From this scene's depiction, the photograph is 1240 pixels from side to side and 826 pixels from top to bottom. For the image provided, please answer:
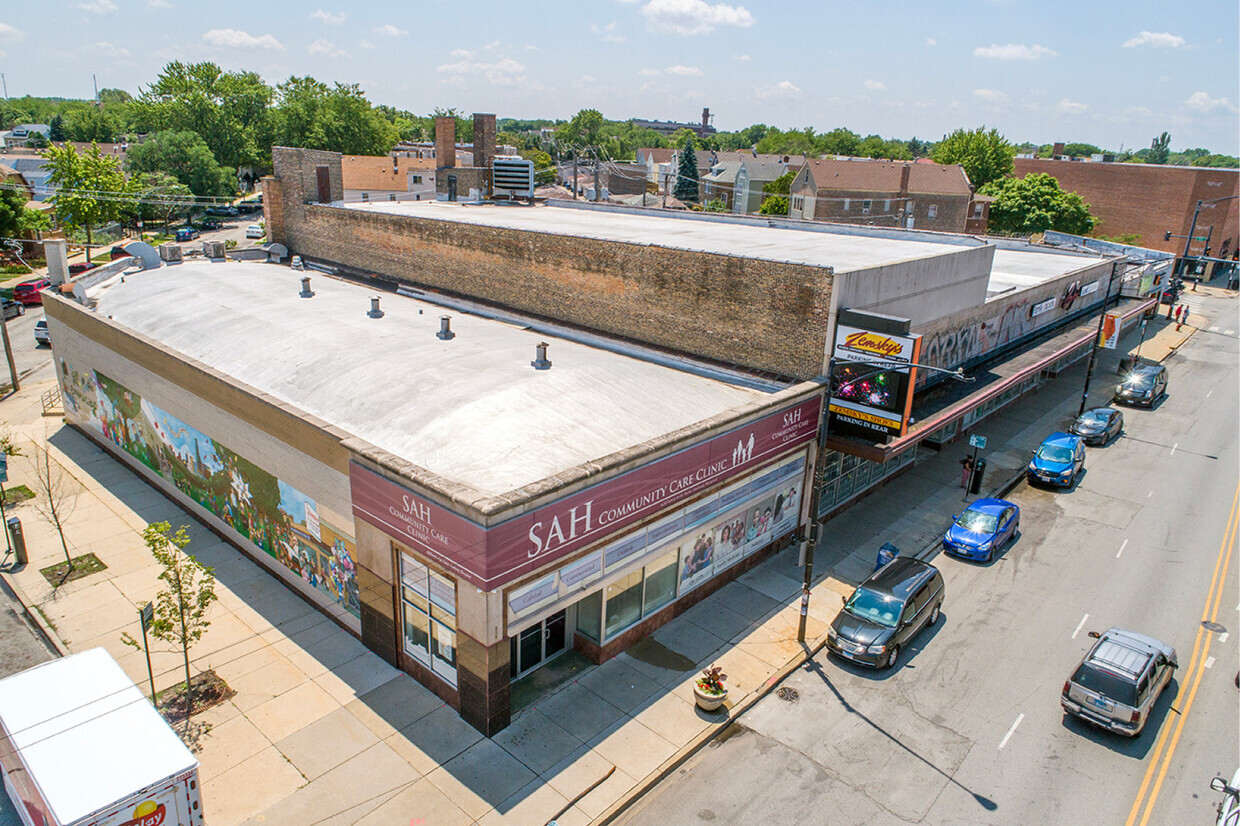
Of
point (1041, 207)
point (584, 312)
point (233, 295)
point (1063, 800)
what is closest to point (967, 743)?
point (1063, 800)

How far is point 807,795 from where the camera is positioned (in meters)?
15.0

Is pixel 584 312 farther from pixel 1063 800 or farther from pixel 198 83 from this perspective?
pixel 198 83

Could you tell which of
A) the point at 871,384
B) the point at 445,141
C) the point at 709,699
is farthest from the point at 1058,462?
the point at 445,141

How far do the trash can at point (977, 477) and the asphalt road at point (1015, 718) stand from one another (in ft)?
6.34

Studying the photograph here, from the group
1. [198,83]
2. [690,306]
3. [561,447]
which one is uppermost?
[198,83]

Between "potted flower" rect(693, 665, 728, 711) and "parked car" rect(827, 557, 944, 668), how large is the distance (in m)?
3.86

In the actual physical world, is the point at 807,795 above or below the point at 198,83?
below

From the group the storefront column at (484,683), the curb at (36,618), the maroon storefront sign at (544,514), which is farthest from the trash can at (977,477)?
the curb at (36,618)

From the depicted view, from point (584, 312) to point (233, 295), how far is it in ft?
44.1

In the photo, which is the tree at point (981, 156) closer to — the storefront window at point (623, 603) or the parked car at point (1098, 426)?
the parked car at point (1098, 426)

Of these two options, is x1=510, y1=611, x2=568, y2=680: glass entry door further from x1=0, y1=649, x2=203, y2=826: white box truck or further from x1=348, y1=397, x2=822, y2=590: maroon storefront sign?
x1=0, y1=649, x2=203, y2=826: white box truck

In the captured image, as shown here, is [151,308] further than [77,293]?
No

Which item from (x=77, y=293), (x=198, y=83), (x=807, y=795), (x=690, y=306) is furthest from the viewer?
(x=198, y=83)

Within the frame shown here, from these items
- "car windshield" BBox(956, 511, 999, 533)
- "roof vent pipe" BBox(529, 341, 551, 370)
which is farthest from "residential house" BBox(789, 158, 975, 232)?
"roof vent pipe" BBox(529, 341, 551, 370)
